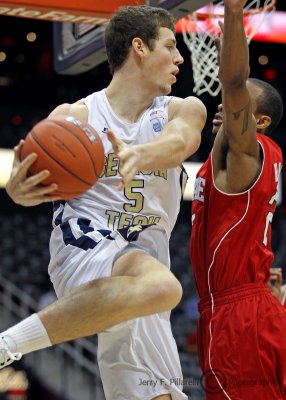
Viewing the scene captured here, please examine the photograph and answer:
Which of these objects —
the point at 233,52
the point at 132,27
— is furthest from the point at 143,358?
the point at 132,27

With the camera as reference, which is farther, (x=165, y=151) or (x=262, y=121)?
(x=262, y=121)

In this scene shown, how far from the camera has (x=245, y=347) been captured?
392 cm

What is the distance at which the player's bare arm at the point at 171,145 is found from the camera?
3285 mm

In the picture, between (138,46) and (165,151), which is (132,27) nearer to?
(138,46)

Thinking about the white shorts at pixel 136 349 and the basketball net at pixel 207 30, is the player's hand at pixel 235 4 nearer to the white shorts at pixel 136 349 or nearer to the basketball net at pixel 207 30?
the white shorts at pixel 136 349

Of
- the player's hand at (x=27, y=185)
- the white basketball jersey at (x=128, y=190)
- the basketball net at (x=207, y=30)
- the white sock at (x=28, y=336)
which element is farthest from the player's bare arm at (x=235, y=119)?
the basketball net at (x=207, y=30)

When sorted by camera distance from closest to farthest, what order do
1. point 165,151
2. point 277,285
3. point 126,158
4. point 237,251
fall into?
point 126,158 → point 165,151 → point 237,251 → point 277,285

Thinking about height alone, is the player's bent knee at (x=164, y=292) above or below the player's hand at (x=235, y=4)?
below

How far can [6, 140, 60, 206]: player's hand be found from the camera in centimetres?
335

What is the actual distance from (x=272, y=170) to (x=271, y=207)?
0.59 feet

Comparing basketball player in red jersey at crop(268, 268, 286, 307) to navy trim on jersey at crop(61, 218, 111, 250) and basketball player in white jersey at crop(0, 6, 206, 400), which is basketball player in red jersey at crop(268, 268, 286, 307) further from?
navy trim on jersey at crop(61, 218, 111, 250)

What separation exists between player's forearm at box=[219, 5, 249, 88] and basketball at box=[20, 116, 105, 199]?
0.77 meters

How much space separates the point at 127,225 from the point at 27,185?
24.8 inches

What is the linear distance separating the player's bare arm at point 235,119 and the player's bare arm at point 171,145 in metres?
0.15
